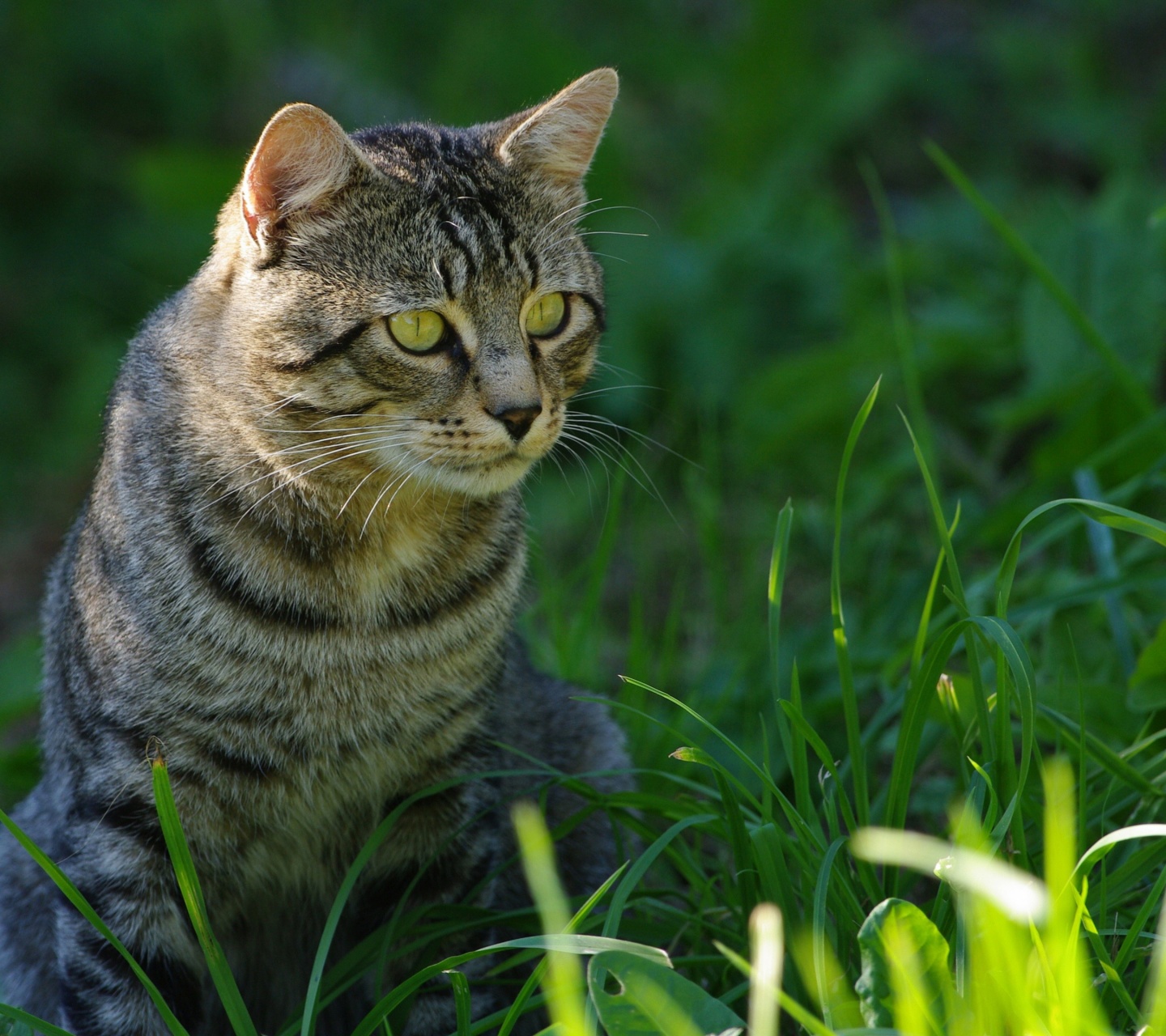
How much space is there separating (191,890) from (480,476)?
71cm

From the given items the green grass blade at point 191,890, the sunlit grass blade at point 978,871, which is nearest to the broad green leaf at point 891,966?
the sunlit grass blade at point 978,871

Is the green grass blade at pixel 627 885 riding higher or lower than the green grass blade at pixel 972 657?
lower

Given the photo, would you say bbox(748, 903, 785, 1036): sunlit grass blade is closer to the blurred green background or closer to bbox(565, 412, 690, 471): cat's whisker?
bbox(565, 412, 690, 471): cat's whisker

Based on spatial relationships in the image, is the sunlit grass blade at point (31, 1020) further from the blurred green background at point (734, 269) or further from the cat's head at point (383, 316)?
the blurred green background at point (734, 269)

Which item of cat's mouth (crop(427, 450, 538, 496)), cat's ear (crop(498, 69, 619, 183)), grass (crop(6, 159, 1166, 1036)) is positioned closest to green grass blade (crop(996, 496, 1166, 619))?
grass (crop(6, 159, 1166, 1036))

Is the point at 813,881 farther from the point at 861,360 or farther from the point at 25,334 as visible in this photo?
the point at 25,334

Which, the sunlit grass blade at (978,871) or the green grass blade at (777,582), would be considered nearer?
the sunlit grass blade at (978,871)

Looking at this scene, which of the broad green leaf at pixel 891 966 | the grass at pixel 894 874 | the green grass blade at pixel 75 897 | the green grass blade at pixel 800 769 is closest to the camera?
the grass at pixel 894 874

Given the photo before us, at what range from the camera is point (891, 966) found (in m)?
1.37

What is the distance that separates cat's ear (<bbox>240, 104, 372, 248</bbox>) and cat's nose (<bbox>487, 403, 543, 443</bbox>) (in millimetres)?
440

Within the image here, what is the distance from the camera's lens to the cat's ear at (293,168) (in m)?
1.81

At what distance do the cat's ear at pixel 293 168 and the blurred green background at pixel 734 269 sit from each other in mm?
866

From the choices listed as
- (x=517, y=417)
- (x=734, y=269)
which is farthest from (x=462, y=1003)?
(x=734, y=269)

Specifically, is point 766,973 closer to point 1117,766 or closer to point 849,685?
point 849,685
